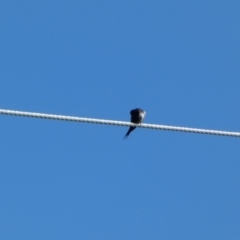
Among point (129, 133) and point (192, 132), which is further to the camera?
point (129, 133)

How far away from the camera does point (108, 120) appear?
9.03 meters

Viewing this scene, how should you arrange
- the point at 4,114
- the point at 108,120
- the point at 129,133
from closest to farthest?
the point at 4,114 < the point at 108,120 < the point at 129,133

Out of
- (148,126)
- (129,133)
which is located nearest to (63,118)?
(148,126)

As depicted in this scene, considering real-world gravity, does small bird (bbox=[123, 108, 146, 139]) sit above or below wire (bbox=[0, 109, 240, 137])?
above

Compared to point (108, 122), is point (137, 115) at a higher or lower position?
higher

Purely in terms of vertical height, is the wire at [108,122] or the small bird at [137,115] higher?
the small bird at [137,115]

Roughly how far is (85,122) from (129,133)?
6.03 metres

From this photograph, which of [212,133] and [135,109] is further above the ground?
[135,109]

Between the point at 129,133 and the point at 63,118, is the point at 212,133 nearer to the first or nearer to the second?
the point at 63,118

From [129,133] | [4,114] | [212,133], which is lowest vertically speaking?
[4,114]

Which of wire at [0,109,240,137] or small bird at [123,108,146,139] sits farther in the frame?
small bird at [123,108,146,139]

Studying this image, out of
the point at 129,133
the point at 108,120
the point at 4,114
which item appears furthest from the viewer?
the point at 129,133

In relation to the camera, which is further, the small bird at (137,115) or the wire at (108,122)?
the small bird at (137,115)

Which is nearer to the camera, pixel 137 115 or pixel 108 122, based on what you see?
pixel 108 122
